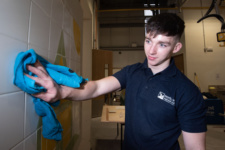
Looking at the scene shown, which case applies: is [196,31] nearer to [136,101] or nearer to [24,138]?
[136,101]

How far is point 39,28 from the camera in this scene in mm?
600

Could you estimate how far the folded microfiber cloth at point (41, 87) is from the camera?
421 millimetres

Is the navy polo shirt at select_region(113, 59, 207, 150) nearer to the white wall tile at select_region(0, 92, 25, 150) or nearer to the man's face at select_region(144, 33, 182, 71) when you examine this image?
the man's face at select_region(144, 33, 182, 71)

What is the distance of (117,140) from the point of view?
8.57 ft

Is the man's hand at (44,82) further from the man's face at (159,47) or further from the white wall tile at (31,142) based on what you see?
the man's face at (159,47)

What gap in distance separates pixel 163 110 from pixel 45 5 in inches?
34.5

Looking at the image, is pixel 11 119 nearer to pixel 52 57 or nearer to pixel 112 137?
pixel 52 57

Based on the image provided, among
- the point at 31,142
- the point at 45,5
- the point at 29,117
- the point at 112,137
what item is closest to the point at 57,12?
the point at 45,5

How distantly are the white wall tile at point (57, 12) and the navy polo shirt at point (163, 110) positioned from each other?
26.7 inches

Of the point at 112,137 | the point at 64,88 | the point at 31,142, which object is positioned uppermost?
the point at 64,88

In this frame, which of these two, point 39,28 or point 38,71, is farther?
point 39,28

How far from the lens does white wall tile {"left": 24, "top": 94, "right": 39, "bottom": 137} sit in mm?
514

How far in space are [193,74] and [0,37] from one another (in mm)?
4707

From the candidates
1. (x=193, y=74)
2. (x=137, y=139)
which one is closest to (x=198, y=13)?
(x=193, y=74)
